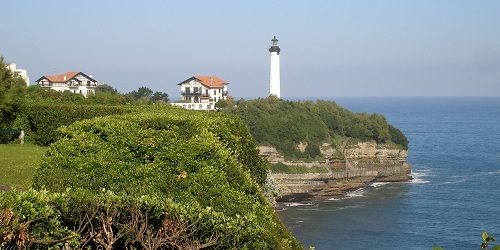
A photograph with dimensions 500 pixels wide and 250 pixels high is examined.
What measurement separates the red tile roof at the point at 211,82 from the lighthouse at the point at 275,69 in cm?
743

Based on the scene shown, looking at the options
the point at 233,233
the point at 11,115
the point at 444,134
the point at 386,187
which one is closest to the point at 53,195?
the point at 233,233

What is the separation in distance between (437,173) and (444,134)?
5561 cm

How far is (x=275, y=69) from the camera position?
10506cm

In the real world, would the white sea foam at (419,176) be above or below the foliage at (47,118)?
below

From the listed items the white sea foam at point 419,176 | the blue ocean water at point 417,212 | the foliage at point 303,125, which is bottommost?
the blue ocean water at point 417,212

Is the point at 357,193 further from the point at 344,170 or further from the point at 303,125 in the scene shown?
the point at 303,125

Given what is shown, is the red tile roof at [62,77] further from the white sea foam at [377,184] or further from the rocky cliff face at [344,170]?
the white sea foam at [377,184]

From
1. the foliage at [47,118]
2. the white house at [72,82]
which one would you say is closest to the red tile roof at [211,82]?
the white house at [72,82]

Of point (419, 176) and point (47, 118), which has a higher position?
point (47, 118)

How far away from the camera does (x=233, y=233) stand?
9.45 m

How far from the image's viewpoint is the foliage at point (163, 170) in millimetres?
10648

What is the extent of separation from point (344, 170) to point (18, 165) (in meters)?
62.8

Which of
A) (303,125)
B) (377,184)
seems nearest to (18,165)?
(377,184)

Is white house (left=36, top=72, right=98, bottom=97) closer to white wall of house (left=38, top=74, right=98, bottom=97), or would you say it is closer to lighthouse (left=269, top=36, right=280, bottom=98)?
white wall of house (left=38, top=74, right=98, bottom=97)
